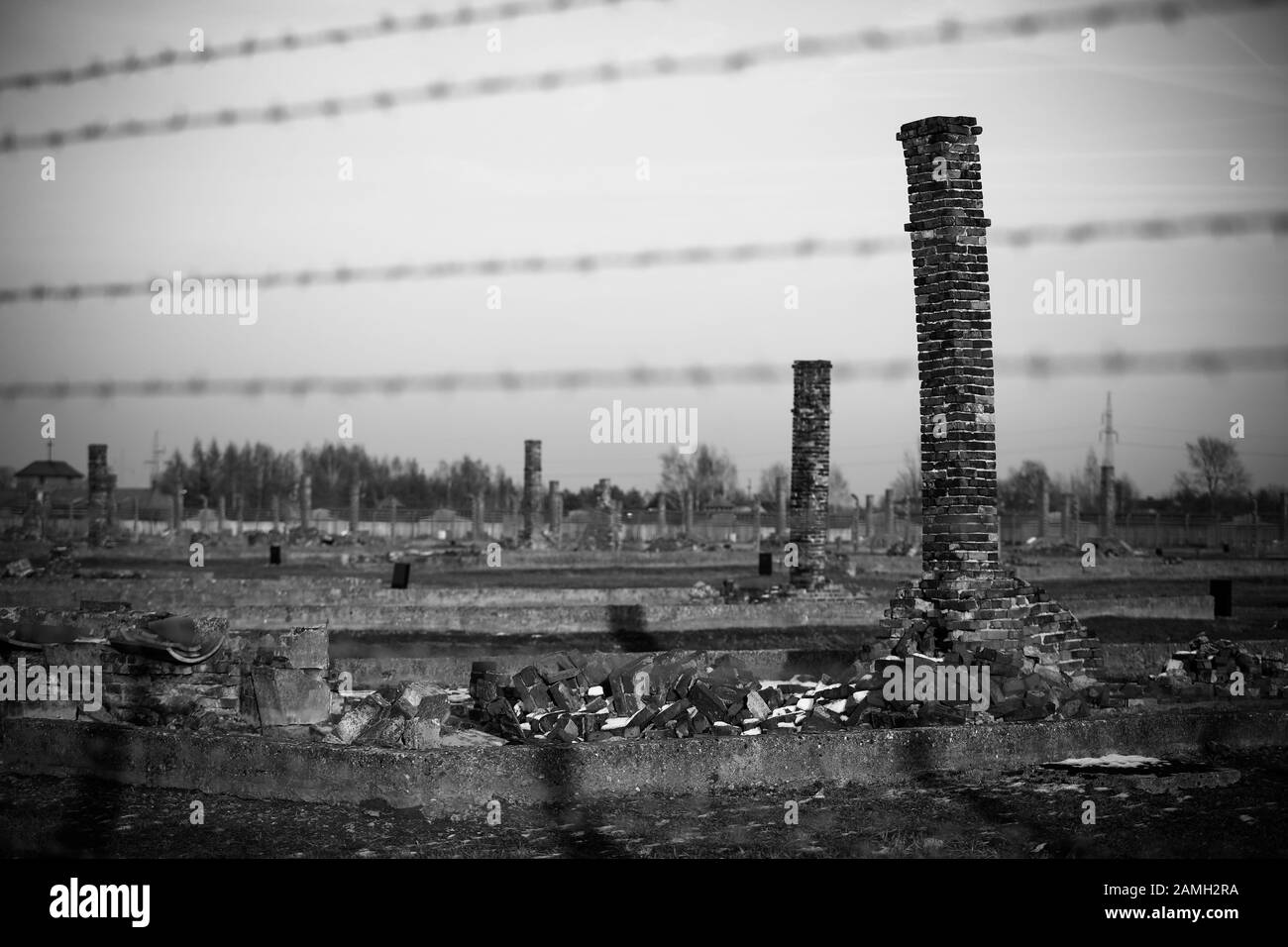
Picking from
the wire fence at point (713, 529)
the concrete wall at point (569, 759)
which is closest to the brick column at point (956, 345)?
the concrete wall at point (569, 759)

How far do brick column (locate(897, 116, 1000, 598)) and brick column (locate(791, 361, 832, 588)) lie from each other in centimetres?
1000

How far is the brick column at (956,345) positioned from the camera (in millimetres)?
10625

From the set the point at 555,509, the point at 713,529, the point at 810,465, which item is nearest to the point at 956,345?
the point at 810,465

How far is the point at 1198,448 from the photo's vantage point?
66625mm

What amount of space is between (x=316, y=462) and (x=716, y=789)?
10568cm

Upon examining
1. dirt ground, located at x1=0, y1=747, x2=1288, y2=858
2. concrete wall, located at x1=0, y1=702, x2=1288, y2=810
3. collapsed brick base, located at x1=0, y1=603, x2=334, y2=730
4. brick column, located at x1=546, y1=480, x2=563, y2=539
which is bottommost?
dirt ground, located at x1=0, y1=747, x2=1288, y2=858

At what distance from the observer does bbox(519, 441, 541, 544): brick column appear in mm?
41812

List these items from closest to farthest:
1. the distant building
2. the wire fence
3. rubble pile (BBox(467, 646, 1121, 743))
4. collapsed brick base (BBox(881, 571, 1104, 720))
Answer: rubble pile (BBox(467, 646, 1121, 743))
collapsed brick base (BBox(881, 571, 1104, 720))
the wire fence
the distant building

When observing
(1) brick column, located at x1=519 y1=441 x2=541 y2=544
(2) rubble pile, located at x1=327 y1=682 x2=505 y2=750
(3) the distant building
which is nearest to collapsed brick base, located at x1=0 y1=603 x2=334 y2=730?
(2) rubble pile, located at x1=327 y1=682 x2=505 y2=750

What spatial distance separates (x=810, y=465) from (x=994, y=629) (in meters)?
10.6

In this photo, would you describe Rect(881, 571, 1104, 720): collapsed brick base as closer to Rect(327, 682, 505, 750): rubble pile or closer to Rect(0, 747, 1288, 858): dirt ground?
Rect(0, 747, 1288, 858): dirt ground

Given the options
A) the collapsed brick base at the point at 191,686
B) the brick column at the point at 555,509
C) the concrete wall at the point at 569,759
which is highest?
the brick column at the point at 555,509

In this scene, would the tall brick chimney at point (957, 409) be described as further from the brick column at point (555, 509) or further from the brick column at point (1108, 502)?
the brick column at point (555, 509)

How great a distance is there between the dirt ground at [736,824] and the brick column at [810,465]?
12.8m
